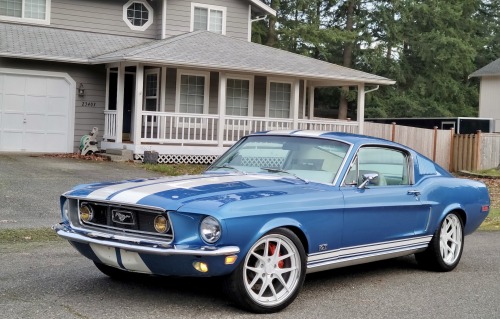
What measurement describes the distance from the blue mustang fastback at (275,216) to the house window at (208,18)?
56.9ft

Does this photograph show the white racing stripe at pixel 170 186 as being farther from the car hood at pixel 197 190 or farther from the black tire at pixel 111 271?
the black tire at pixel 111 271

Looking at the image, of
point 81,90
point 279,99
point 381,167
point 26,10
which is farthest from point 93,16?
point 381,167

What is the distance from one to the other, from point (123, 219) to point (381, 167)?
2938 mm

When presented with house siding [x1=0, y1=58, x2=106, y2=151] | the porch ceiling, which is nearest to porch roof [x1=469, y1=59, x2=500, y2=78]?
the porch ceiling

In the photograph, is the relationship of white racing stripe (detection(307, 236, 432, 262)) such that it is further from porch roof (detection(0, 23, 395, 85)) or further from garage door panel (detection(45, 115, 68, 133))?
garage door panel (detection(45, 115, 68, 133))

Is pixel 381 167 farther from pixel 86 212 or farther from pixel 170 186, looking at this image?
pixel 86 212

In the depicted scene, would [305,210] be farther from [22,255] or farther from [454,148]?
[454,148]

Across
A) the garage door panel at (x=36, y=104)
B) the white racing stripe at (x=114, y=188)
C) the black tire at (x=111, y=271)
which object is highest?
the garage door panel at (x=36, y=104)

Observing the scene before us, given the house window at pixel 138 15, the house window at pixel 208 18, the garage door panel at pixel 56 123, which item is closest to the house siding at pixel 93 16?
the house window at pixel 138 15

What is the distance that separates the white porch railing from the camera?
66.7 ft

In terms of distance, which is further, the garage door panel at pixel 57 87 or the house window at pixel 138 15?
the house window at pixel 138 15

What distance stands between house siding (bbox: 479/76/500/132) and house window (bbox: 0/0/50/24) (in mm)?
25623

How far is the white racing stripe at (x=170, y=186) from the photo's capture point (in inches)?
225

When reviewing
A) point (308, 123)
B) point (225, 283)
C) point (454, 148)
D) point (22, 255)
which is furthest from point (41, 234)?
point (454, 148)
